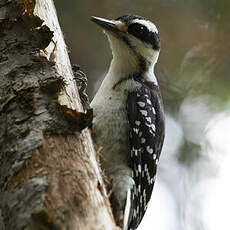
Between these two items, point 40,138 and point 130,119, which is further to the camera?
point 130,119

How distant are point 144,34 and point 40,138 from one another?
1.81 metres

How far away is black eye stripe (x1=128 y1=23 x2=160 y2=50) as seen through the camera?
11.8 ft

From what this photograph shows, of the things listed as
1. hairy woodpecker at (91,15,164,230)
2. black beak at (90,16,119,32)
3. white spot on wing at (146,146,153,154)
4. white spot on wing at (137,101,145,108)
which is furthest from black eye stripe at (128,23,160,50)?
white spot on wing at (146,146,153,154)

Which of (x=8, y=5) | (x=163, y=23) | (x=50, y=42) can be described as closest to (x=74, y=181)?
(x=50, y=42)

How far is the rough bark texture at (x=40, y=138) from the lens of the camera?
1.79 metres

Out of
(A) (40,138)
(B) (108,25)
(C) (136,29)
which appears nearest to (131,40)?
(C) (136,29)

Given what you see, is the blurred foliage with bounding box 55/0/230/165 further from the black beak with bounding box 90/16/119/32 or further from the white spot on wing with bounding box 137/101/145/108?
the white spot on wing with bounding box 137/101/145/108

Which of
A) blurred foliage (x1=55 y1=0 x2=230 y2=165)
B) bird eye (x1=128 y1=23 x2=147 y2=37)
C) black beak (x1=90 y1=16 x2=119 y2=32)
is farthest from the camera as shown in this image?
blurred foliage (x1=55 y1=0 x2=230 y2=165)

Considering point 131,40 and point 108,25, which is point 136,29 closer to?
point 131,40

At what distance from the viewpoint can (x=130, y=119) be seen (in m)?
3.21

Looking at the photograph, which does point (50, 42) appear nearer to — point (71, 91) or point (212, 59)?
point (71, 91)

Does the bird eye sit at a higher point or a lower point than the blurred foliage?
higher

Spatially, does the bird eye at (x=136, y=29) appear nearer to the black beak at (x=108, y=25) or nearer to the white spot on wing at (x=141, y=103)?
the black beak at (x=108, y=25)

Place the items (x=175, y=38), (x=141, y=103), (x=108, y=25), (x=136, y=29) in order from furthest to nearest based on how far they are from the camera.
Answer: (x=175, y=38)
(x=136, y=29)
(x=108, y=25)
(x=141, y=103)
